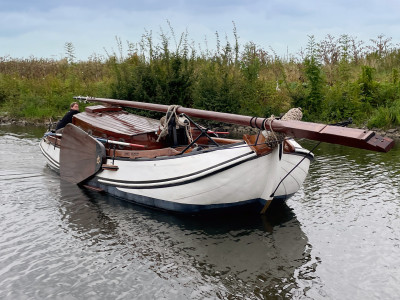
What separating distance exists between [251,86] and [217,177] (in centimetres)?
1127

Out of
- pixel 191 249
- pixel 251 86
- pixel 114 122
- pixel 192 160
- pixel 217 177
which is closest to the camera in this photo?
pixel 191 249

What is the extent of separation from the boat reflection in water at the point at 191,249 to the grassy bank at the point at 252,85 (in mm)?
9250

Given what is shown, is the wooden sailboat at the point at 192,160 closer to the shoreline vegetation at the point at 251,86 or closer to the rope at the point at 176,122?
the rope at the point at 176,122

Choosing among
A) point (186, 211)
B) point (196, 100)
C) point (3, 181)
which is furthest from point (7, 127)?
point (186, 211)

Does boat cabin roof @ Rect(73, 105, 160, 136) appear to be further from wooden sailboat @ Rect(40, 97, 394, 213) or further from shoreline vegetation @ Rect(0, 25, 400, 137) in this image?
shoreline vegetation @ Rect(0, 25, 400, 137)

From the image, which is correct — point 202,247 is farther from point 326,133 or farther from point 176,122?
point 176,122

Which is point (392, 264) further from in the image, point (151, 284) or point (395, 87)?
point (395, 87)

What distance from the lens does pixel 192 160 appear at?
7.11 metres

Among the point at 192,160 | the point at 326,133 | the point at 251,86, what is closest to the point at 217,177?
the point at 192,160

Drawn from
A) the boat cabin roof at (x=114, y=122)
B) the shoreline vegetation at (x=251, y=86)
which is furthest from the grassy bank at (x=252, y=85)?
the boat cabin roof at (x=114, y=122)

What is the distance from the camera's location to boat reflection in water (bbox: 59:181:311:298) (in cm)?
539

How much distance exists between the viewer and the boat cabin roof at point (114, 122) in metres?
9.10

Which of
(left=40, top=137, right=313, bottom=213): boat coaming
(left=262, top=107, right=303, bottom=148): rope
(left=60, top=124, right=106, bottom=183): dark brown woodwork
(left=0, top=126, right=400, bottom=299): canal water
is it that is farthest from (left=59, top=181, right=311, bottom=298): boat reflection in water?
(left=262, top=107, right=303, bottom=148): rope

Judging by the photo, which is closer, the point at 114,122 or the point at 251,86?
the point at 114,122
